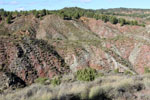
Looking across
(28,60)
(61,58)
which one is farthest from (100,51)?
(28,60)

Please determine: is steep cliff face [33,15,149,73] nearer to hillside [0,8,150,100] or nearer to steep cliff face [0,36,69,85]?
hillside [0,8,150,100]

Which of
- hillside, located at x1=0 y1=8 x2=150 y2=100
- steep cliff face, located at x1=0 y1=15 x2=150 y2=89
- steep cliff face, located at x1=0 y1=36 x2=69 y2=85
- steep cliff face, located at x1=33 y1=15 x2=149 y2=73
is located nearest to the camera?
hillside, located at x1=0 y1=8 x2=150 y2=100

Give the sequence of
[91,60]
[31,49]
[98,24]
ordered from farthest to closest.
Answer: [98,24]
[91,60]
[31,49]

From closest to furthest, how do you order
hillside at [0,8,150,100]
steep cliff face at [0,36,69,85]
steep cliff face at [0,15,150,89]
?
hillside at [0,8,150,100], steep cliff face at [0,36,69,85], steep cliff face at [0,15,150,89]

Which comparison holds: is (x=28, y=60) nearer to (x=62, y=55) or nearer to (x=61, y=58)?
(x=61, y=58)

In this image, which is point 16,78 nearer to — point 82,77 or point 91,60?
point 82,77

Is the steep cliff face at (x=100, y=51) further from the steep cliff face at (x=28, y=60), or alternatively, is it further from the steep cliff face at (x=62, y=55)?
the steep cliff face at (x=28, y=60)

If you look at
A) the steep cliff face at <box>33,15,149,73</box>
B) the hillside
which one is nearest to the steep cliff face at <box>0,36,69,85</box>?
the hillside

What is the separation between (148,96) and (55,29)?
5776 cm

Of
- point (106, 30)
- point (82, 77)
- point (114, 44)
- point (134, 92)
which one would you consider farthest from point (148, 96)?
point (106, 30)

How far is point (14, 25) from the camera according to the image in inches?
2530

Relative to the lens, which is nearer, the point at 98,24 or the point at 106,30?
the point at 106,30

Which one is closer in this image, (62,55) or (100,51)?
(62,55)

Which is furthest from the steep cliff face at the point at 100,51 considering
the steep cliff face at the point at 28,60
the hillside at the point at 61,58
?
the steep cliff face at the point at 28,60
